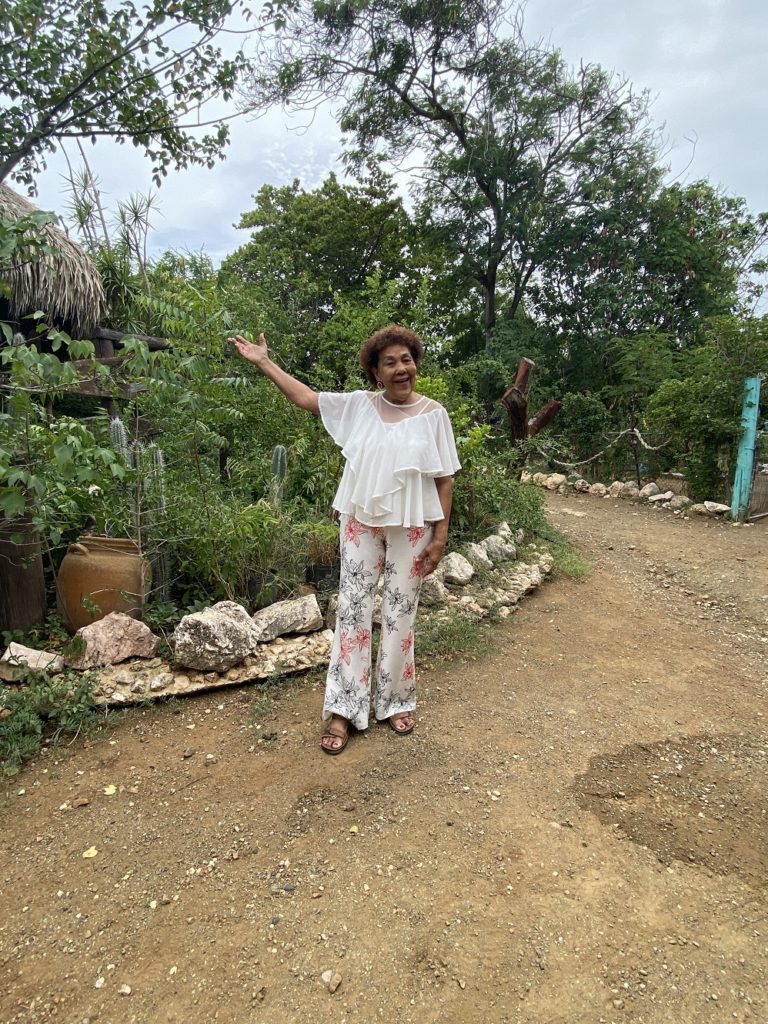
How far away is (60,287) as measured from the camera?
208 inches

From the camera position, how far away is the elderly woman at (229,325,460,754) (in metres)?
2.13

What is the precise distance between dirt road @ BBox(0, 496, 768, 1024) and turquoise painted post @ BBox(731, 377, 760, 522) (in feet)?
15.5

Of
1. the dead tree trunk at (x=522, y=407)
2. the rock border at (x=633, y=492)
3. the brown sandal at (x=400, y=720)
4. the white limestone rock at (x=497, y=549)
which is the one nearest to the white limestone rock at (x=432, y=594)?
the white limestone rock at (x=497, y=549)

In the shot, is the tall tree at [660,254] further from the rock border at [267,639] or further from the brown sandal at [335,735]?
the brown sandal at [335,735]

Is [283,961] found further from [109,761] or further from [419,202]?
[419,202]

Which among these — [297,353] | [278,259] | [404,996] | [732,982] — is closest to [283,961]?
[404,996]

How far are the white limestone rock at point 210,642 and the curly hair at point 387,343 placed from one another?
Answer: 1446mm

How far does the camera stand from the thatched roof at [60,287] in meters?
4.91

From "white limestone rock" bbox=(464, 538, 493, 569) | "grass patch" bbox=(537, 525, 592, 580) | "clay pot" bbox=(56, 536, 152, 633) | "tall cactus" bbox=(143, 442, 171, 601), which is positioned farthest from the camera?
"grass patch" bbox=(537, 525, 592, 580)

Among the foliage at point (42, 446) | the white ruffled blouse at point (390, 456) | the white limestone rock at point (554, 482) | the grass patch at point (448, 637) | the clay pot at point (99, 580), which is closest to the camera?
the foliage at point (42, 446)

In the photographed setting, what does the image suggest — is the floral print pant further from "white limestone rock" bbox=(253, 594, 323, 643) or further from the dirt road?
"white limestone rock" bbox=(253, 594, 323, 643)

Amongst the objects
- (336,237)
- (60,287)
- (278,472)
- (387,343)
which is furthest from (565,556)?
(336,237)

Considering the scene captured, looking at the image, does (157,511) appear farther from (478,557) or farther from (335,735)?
(478,557)

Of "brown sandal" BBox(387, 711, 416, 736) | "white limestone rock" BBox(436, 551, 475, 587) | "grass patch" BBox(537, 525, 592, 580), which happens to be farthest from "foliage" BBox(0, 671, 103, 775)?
"grass patch" BBox(537, 525, 592, 580)
